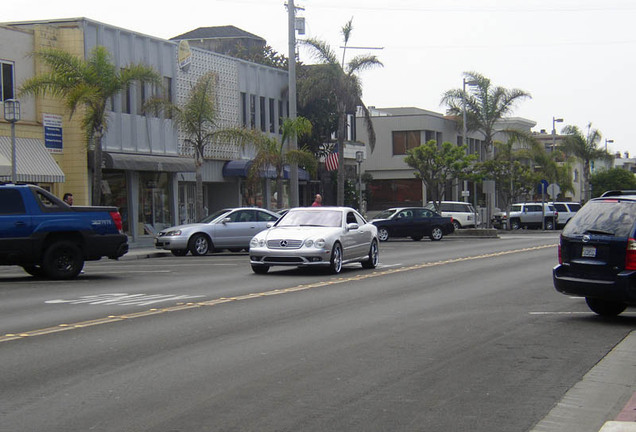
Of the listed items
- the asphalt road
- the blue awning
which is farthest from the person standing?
the blue awning

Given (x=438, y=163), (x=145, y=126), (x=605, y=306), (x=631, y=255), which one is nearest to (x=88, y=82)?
(x=145, y=126)

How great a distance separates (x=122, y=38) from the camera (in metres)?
35.2

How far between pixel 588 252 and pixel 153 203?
90.7ft

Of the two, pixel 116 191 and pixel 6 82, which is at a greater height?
pixel 6 82

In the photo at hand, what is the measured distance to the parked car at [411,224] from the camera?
39594 mm

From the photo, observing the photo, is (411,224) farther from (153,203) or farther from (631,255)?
(631,255)

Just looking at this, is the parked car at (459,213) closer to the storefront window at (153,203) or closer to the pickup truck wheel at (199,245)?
the storefront window at (153,203)

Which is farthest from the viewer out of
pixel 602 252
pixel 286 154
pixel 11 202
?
pixel 286 154

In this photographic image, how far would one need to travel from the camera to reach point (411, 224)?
3966cm

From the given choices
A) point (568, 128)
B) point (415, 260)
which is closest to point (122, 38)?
point (415, 260)

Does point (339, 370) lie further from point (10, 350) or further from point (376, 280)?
point (376, 280)

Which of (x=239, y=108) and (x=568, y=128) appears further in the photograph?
(x=568, y=128)

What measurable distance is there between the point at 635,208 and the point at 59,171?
2357 centimetres

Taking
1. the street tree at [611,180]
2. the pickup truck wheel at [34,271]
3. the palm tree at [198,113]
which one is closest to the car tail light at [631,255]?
the pickup truck wheel at [34,271]
